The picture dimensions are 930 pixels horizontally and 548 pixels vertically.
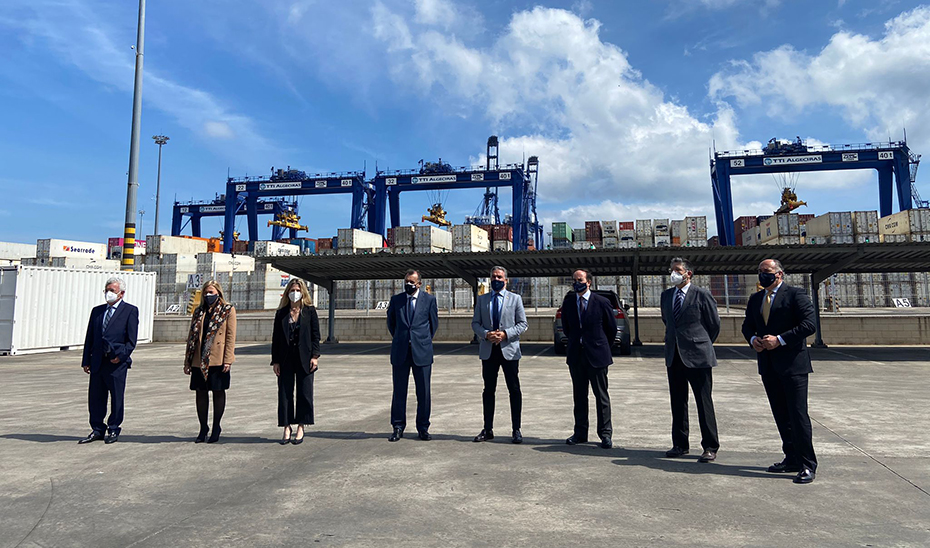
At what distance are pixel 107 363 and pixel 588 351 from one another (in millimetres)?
4972

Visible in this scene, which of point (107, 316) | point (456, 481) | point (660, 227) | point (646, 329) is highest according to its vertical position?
point (660, 227)

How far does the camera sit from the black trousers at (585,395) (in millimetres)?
5051

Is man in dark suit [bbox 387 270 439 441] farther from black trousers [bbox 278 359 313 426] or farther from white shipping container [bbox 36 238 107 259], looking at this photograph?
white shipping container [bbox 36 238 107 259]

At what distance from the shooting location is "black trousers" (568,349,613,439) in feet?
16.6

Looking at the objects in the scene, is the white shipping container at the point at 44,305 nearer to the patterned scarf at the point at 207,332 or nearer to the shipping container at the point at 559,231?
the patterned scarf at the point at 207,332

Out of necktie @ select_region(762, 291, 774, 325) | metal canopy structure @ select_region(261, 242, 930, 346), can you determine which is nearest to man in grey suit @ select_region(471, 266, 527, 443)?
necktie @ select_region(762, 291, 774, 325)

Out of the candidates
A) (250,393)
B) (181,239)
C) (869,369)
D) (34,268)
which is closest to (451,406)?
(250,393)

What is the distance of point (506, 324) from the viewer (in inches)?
216

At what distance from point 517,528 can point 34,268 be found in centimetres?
1834

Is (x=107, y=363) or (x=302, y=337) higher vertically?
(x=302, y=337)

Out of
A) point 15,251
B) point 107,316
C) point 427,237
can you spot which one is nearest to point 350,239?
point 427,237

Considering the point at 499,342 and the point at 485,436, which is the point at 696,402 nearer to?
the point at 499,342

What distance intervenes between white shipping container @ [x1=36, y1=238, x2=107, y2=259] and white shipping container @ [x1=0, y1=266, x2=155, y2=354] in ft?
151

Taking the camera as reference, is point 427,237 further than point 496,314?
Yes
